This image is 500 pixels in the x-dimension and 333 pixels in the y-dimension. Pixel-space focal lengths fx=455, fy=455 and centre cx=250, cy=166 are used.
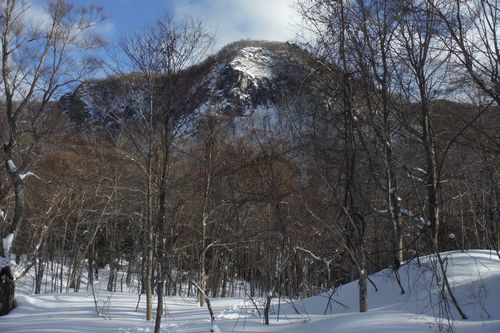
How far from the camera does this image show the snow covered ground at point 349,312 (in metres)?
5.67

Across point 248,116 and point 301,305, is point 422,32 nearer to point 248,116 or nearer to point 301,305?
point 301,305

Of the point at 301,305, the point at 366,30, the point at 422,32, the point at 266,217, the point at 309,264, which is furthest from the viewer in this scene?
the point at 309,264

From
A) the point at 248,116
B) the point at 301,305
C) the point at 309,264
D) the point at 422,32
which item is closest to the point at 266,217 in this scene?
the point at 309,264

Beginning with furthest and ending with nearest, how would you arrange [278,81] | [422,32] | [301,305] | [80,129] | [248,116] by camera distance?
1. [248,116]
2. [80,129]
3. [301,305]
4. [278,81]
5. [422,32]

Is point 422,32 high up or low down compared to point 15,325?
up

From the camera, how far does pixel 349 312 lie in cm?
844

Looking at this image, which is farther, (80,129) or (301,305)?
(80,129)

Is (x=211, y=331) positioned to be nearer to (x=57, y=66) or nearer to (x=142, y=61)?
(x=142, y=61)

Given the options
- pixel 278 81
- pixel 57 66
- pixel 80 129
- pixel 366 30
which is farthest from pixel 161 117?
pixel 57 66

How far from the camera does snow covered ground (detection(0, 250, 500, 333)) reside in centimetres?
567

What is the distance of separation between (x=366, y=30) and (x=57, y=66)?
8678 millimetres

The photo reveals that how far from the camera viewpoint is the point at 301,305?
1067 cm

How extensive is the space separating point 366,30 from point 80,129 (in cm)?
804

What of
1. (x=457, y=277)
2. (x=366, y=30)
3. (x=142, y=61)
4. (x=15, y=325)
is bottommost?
(x=15, y=325)
